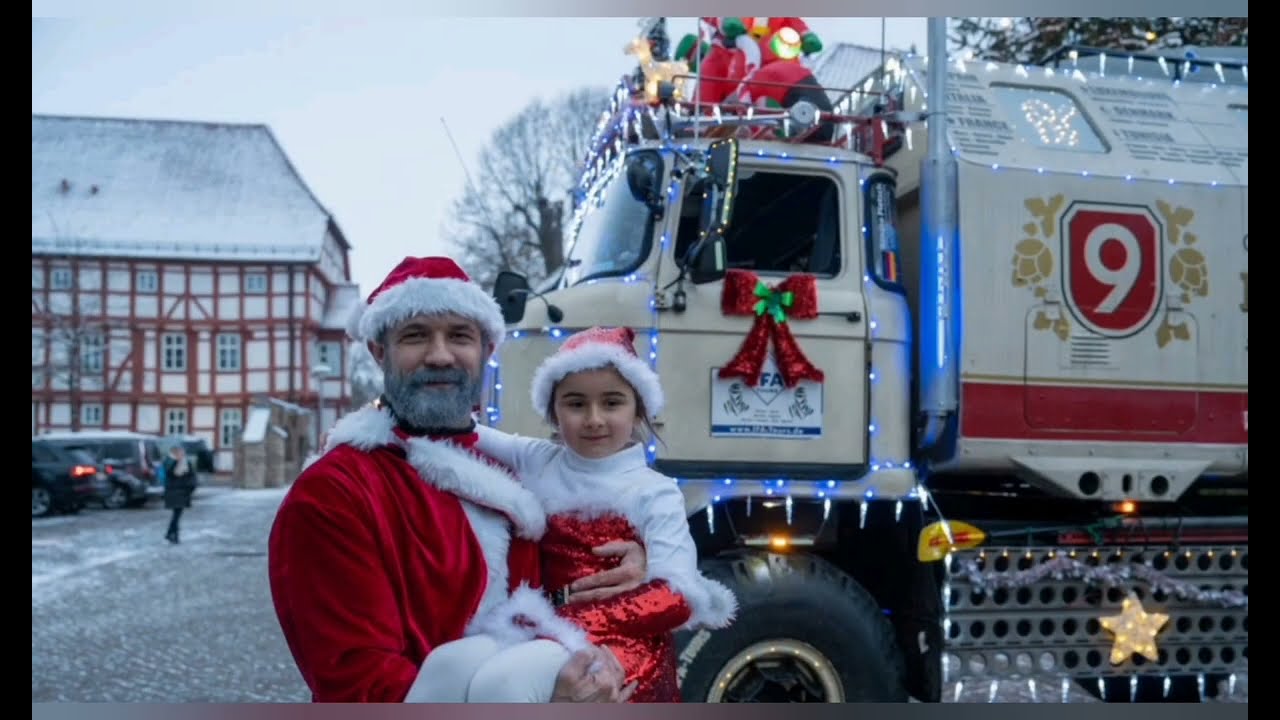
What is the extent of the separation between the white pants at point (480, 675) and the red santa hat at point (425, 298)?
667 mm

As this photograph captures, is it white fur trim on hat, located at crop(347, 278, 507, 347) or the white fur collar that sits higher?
white fur trim on hat, located at crop(347, 278, 507, 347)

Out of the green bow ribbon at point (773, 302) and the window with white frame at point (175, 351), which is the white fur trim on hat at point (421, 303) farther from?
the window with white frame at point (175, 351)

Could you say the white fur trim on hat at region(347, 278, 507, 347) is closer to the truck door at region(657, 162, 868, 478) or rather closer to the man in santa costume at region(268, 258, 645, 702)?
the man in santa costume at region(268, 258, 645, 702)

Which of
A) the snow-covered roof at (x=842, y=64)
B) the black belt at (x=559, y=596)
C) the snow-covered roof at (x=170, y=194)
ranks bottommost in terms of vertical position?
the black belt at (x=559, y=596)

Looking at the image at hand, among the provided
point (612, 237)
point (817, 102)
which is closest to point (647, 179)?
point (612, 237)

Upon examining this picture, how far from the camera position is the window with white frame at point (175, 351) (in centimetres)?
3091

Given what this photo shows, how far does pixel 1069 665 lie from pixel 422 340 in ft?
13.4

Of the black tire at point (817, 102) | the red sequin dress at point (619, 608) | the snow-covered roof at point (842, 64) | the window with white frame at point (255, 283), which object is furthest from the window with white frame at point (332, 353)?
the red sequin dress at point (619, 608)

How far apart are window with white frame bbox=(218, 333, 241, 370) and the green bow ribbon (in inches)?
1163

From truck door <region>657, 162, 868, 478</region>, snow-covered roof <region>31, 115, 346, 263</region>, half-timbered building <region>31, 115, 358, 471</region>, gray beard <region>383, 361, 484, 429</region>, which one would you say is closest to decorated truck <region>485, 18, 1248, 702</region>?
truck door <region>657, 162, 868, 478</region>

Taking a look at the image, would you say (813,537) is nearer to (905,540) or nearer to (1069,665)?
(905,540)

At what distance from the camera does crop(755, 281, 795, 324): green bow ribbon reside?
15.0 feet

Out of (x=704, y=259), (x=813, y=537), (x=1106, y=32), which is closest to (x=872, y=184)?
(x=704, y=259)
